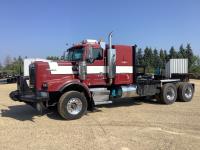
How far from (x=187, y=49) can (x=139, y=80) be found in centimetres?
7459

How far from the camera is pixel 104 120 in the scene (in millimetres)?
10602

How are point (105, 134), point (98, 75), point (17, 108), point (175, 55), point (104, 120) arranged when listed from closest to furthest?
point (105, 134)
point (104, 120)
point (98, 75)
point (17, 108)
point (175, 55)

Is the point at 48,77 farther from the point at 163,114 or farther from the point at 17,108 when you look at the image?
the point at 163,114

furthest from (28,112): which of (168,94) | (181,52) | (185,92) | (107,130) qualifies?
(181,52)

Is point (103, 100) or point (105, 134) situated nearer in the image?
point (105, 134)

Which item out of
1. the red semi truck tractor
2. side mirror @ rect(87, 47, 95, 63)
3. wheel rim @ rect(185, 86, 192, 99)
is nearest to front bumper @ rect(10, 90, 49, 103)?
the red semi truck tractor

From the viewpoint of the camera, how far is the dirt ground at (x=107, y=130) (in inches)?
296

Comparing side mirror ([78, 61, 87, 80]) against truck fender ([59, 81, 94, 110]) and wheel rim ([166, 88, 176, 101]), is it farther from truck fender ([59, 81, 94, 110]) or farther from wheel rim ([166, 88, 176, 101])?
wheel rim ([166, 88, 176, 101])

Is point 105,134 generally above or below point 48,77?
below

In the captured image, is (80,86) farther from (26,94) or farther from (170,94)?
(170,94)

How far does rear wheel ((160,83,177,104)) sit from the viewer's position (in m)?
14.7

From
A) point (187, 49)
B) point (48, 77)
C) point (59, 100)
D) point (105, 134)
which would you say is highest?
point (187, 49)

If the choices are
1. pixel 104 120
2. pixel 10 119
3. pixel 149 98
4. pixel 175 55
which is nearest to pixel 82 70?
pixel 104 120

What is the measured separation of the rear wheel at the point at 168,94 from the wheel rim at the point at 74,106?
16.7ft
